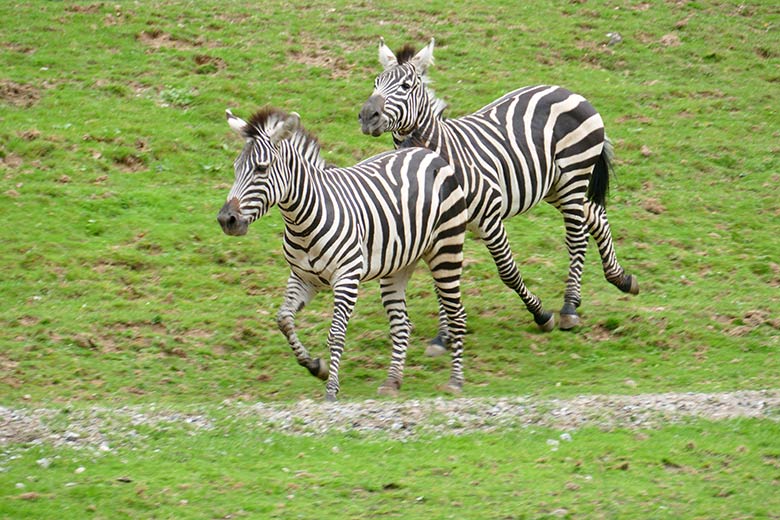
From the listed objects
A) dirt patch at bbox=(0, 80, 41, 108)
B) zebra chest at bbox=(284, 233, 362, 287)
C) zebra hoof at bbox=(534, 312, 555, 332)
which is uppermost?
dirt patch at bbox=(0, 80, 41, 108)

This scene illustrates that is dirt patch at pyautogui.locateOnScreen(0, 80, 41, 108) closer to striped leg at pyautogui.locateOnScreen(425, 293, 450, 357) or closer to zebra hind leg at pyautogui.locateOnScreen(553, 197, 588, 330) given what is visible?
striped leg at pyautogui.locateOnScreen(425, 293, 450, 357)

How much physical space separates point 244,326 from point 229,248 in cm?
240

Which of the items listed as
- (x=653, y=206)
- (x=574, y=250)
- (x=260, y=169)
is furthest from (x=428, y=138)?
(x=653, y=206)

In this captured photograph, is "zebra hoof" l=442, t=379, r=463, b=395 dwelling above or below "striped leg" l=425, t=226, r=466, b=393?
below

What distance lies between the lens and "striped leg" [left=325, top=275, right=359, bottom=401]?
36.4 ft

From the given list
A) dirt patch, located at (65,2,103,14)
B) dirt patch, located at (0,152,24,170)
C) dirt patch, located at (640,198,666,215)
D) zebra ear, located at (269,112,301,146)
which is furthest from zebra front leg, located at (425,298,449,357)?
dirt patch, located at (65,2,103,14)

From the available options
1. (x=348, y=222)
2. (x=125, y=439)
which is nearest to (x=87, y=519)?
(x=125, y=439)

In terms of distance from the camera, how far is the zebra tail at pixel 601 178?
1452 centimetres

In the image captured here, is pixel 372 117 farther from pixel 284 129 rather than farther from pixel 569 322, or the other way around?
pixel 569 322

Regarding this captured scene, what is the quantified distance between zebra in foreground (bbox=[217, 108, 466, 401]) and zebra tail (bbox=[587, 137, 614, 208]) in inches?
117

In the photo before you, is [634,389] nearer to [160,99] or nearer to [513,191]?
[513,191]

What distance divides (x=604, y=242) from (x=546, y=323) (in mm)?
1447

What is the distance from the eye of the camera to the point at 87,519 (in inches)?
315

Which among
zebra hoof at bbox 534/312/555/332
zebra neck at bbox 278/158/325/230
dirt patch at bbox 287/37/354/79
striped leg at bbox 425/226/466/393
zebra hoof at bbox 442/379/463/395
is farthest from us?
dirt patch at bbox 287/37/354/79
